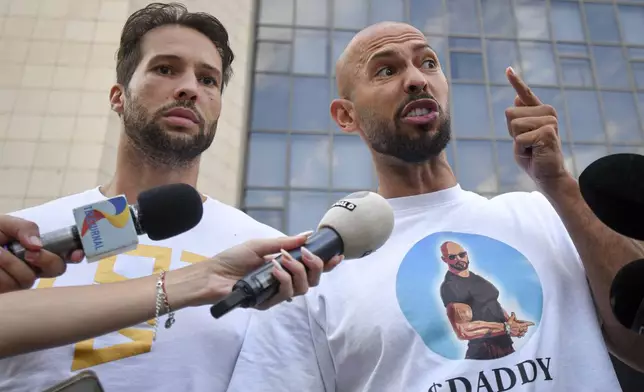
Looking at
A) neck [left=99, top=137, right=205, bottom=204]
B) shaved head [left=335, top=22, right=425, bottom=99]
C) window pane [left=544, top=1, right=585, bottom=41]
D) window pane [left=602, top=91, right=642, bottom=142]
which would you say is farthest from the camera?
window pane [left=544, top=1, right=585, bottom=41]

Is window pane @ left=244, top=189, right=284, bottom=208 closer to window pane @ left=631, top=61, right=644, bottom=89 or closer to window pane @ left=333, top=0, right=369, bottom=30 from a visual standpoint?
window pane @ left=333, top=0, right=369, bottom=30

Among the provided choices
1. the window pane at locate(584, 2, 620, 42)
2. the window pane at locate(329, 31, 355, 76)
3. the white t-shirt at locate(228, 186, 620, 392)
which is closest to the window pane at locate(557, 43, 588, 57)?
the window pane at locate(584, 2, 620, 42)

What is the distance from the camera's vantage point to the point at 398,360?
64.6 inches

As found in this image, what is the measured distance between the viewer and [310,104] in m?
10.2

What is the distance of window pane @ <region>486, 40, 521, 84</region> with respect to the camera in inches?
420

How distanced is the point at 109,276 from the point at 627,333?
1692 millimetres

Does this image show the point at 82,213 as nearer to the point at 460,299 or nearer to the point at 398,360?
the point at 398,360

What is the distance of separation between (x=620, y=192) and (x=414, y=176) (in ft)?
3.94

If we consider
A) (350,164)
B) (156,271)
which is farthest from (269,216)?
(156,271)

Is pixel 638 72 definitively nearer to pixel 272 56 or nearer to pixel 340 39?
pixel 340 39

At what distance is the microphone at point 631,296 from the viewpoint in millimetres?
985

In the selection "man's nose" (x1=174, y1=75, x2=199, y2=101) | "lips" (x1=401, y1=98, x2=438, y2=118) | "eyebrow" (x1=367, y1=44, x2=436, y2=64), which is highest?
"eyebrow" (x1=367, y1=44, x2=436, y2=64)

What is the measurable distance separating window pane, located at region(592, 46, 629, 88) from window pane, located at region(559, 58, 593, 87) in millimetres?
200

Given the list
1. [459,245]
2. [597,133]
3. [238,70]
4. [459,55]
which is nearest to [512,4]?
[459,55]
